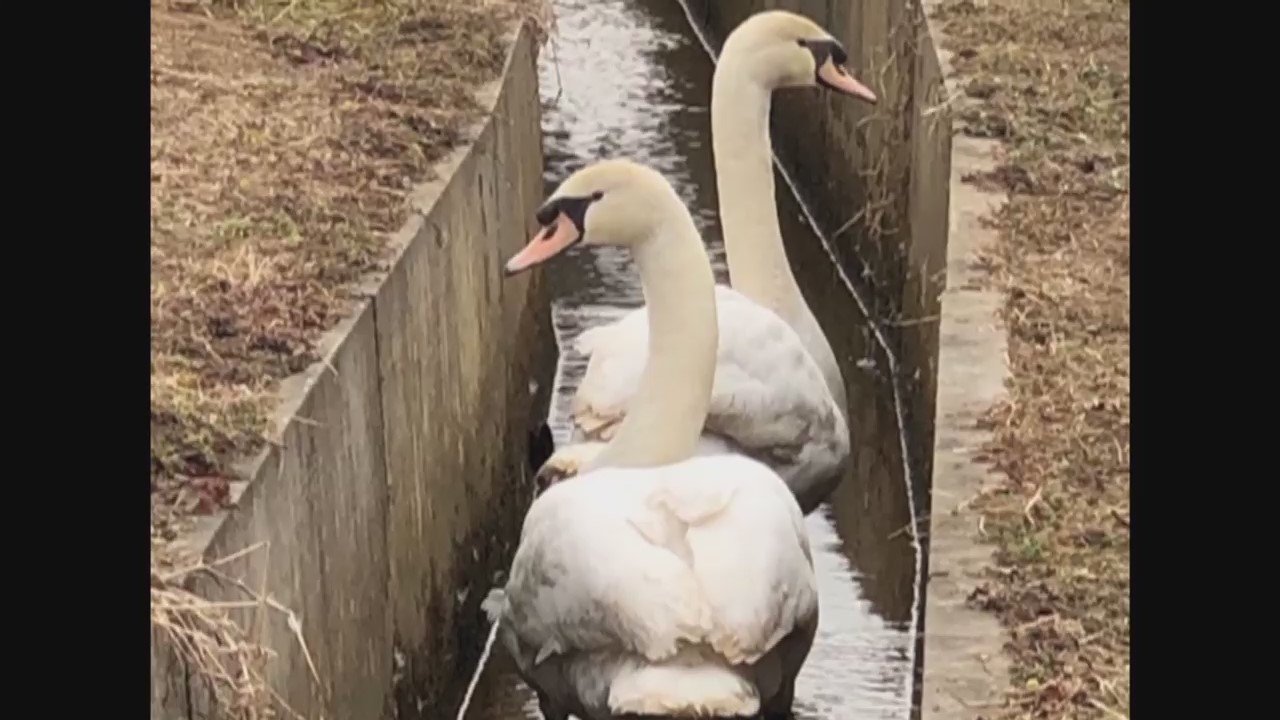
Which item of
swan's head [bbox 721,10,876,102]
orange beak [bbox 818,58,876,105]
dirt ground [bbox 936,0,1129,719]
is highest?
swan's head [bbox 721,10,876,102]

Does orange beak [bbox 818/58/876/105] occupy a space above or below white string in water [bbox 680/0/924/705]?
above

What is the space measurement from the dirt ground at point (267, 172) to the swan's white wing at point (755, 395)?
807 mm

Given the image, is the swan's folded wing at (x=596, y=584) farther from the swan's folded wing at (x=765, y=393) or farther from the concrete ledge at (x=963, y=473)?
the swan's folded wing at (x=765, y=393)

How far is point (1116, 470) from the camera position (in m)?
5.64

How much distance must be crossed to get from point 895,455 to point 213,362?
3.57m

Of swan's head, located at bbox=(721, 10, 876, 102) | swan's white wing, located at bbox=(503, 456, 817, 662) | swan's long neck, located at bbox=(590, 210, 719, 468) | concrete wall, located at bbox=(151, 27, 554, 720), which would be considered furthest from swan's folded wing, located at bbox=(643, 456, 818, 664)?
swan's head, located at bbox=(721, 10, 876, 102)

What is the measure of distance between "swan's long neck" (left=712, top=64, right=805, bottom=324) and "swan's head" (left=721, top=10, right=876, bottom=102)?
42 millimetres

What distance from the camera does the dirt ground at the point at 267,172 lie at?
544cm

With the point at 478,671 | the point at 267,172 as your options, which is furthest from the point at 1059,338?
the point at 267,172

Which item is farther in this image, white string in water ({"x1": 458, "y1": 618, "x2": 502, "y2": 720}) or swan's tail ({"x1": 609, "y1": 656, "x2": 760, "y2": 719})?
white string in water ({"x1": 458, "y1": 618, "x2": 502, "y2": 720})

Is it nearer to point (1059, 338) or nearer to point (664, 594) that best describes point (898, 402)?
point (1059, 338)

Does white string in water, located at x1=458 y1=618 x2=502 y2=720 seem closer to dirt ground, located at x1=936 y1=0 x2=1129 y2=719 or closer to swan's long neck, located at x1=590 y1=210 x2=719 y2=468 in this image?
swan's long neck, located at x1=590 y1=210 x2=719 y2=468

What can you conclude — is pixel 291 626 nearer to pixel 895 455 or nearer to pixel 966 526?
pixel 966 526

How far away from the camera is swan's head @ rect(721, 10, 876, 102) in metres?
8.15
